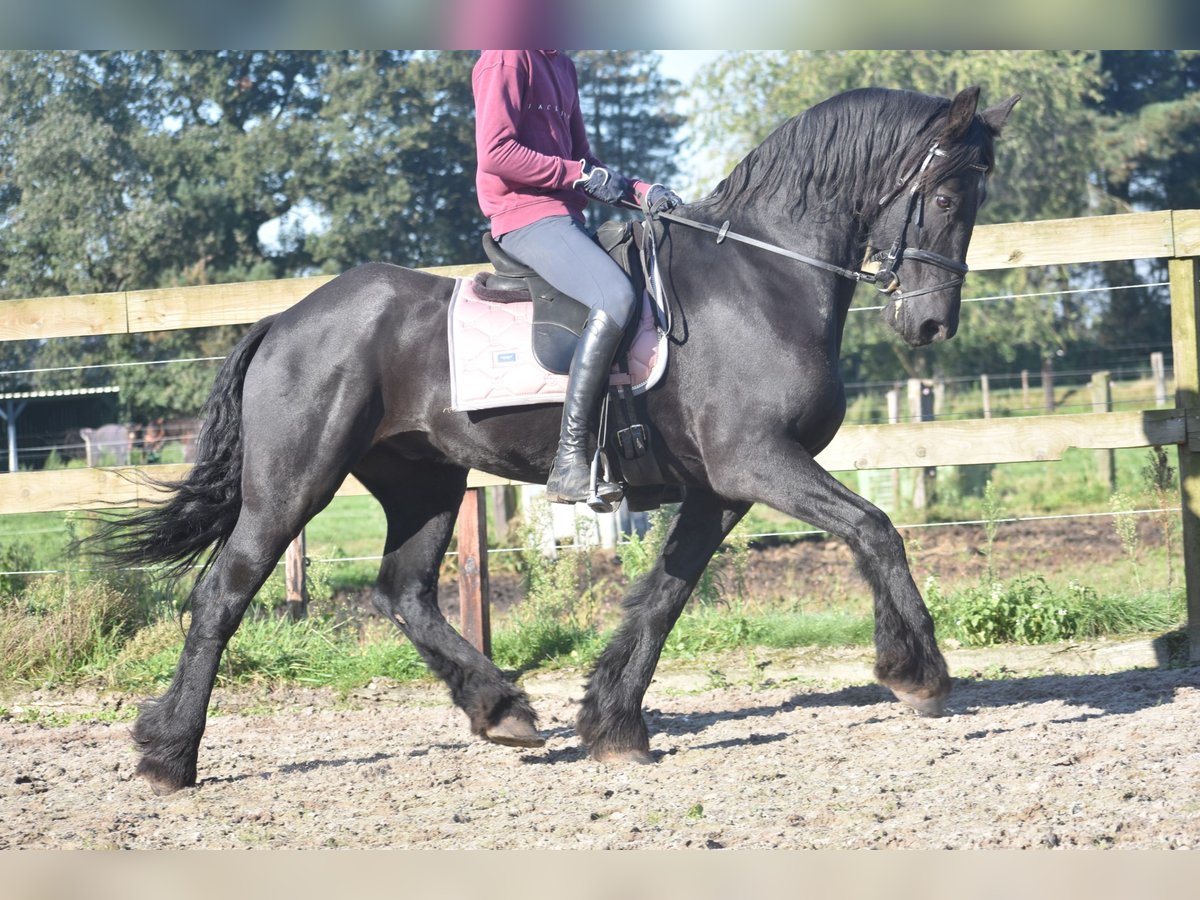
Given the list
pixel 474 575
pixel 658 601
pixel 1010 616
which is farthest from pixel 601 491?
pixel 1010 616

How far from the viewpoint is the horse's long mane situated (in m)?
4.46

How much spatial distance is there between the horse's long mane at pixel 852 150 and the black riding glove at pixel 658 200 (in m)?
0.35

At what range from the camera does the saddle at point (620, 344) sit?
14.7 feet

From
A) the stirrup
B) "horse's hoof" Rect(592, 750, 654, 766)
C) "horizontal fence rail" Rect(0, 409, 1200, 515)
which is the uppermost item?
"horizontal fence rail" Rect(0, 409, 1200, 515)

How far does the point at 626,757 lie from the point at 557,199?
2.26m

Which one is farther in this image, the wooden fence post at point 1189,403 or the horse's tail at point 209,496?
the wooden fence post at point 1189,403

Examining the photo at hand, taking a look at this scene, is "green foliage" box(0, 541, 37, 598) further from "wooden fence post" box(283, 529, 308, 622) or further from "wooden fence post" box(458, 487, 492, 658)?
"wooden fence post" box(458, 487, 492, 658)

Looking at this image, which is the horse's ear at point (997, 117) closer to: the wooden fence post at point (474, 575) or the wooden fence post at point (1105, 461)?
the wooden fence post at point (474, 575)

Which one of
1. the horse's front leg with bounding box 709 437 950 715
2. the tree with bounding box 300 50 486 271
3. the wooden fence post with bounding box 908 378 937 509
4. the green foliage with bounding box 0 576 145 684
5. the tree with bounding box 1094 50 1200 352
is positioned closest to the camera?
the horse's front leg with bounding box 709 437 950 715

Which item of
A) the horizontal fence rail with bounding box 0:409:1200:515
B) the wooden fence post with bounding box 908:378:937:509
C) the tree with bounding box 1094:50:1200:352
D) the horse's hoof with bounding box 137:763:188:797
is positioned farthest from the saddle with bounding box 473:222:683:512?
the tree with bounding box 1094:50:1200:352

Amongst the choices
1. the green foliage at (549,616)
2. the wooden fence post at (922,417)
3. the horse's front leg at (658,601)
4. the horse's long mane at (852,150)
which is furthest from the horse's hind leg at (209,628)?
the wooden fence post at (922,417)

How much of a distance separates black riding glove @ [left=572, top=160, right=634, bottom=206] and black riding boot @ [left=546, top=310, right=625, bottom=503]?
49 centimetres

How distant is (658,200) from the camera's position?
468 cm

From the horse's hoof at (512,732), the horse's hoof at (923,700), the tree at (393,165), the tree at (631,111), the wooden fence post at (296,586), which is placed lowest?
the horse's hoof at (512,732)
